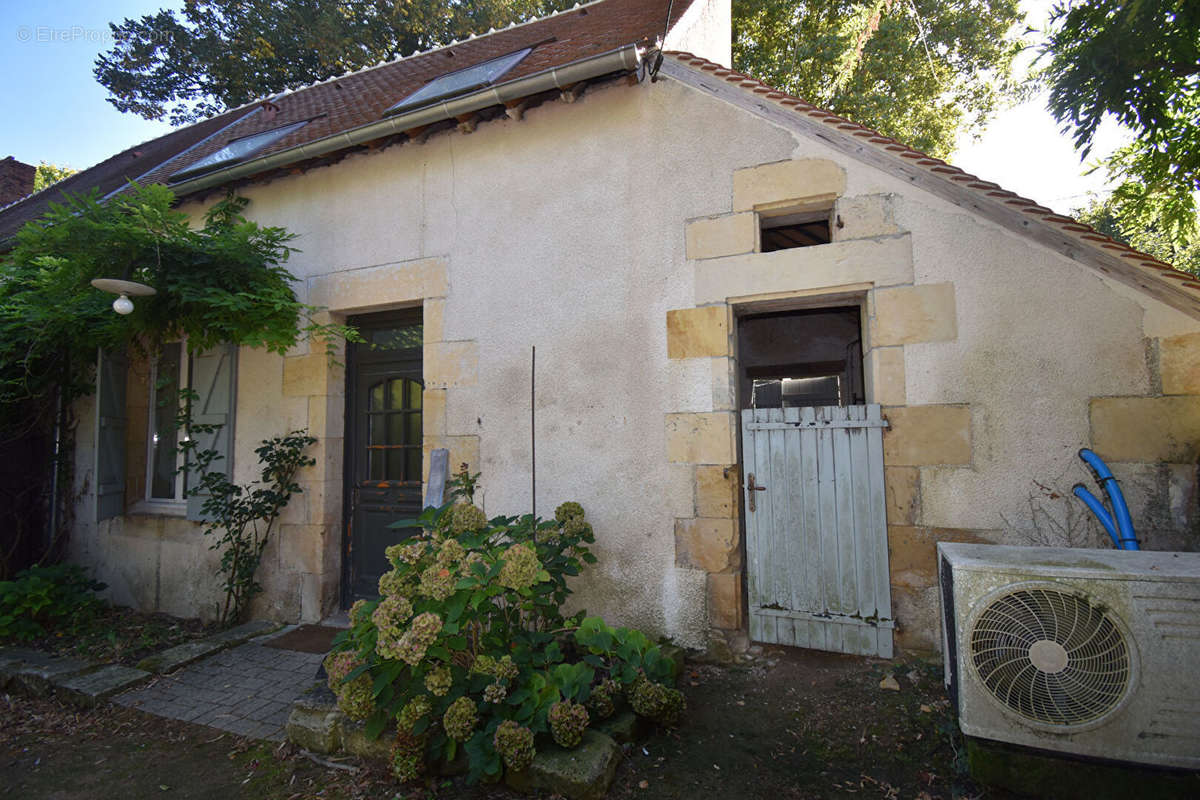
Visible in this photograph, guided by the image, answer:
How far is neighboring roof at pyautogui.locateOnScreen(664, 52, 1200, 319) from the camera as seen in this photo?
2672 millimetres

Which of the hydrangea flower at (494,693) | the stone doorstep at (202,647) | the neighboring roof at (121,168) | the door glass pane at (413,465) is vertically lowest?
the stone doorstep at (202,647)

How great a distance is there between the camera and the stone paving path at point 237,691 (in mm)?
2971

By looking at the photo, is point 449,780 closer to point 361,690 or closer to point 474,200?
point 361,690

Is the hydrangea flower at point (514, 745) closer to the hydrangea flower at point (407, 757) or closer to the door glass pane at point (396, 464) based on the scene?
the hydrangea flower at point (407, 757)

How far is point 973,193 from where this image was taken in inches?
118

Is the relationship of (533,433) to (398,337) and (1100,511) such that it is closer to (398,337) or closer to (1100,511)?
(398,337)

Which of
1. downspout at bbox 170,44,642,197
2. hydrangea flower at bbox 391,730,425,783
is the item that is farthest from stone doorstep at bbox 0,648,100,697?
downspout at bbox 170,44,642,197

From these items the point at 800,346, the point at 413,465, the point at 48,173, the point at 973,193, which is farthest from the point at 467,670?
the point at 48,173

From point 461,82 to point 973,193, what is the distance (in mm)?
4024

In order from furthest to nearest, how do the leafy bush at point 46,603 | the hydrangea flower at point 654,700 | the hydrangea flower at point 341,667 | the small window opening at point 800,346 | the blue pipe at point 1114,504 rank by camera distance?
the small window opening at point 800,346
the leafy bush at point 46,603
the blue pipe at point 1114,504
the hydrangea flower at point 654,700
the hydrangea flower at point 341,667

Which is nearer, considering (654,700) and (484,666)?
(484,666)

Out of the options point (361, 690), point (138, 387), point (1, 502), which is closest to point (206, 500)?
point (138, 387)

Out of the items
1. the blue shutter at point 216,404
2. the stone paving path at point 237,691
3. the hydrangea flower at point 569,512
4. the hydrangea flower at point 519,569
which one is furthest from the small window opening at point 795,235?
the blue shutter at point 216,404

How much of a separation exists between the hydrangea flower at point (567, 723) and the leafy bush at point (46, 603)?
4.48m
